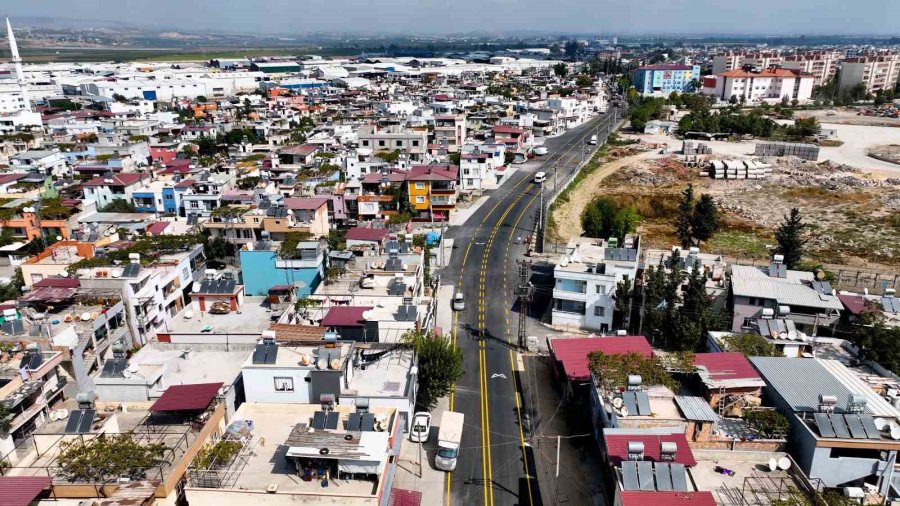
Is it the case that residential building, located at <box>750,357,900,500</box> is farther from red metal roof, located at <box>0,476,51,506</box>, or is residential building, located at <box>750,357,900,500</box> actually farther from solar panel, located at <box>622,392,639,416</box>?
red metal roof, located at <box>0,476,51,506</box>

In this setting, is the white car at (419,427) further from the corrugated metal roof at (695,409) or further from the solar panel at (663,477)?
the solar panel at (663,477)

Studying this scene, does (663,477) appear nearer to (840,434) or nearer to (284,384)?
(840,434)

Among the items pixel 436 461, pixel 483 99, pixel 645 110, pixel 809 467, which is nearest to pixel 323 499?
pixel 436 461

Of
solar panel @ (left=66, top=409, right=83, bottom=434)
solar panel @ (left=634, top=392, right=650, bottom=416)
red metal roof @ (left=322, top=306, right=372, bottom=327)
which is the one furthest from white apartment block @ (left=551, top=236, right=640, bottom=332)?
solar panel @ (left=66, top=409, right=83, bottom=434)

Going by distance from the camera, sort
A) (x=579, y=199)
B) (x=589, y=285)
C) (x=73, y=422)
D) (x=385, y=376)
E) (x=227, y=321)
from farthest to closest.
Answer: (x=579, y=199)
(x=589, y=285)
(x=227, y=321)
(x=385, y=376)
(x=73, y=422)

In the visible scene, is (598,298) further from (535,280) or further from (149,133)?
(149,133)

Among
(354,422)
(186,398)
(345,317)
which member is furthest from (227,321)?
(354,422)
